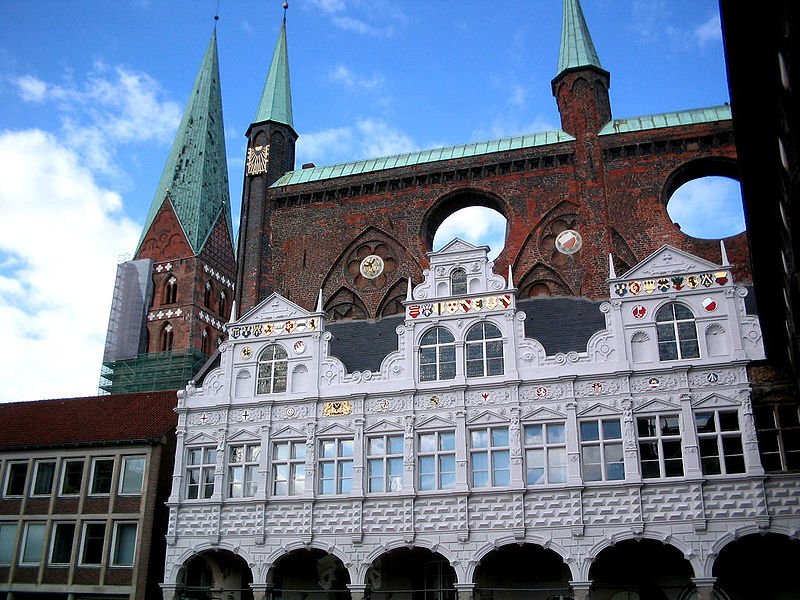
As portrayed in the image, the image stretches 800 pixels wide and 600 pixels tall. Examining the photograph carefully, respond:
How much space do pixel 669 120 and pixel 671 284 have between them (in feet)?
56.5

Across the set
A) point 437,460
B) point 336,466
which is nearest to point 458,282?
point 437,460

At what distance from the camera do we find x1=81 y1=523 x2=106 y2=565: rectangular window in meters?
28.2

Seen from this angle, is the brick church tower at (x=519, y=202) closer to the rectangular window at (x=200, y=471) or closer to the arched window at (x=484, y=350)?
the arched window at (x=484, y=350)

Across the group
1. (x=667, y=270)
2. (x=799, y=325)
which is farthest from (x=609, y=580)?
(x=799, y=325)

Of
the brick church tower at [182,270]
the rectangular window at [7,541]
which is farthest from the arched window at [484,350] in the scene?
the brick church tower at [182,270]

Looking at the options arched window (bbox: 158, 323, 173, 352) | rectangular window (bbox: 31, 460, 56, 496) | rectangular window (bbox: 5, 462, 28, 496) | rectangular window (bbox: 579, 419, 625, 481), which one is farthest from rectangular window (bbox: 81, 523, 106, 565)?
arched window (bbox: 158, 323, 173, 352)

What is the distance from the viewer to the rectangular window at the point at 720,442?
22.2 meters

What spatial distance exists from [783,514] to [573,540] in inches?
198

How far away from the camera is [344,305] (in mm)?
40875

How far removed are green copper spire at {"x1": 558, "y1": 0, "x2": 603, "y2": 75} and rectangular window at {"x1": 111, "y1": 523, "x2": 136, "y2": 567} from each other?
2785 cm

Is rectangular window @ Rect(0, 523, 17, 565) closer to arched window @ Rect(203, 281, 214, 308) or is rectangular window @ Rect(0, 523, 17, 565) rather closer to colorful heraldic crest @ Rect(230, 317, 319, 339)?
colorful heraldic crest @ Rect(230, 317, 319, 339)

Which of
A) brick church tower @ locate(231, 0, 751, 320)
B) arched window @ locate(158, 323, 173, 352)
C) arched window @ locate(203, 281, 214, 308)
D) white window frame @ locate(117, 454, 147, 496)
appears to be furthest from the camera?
arched window @ locate(203, 281, 214, 308)

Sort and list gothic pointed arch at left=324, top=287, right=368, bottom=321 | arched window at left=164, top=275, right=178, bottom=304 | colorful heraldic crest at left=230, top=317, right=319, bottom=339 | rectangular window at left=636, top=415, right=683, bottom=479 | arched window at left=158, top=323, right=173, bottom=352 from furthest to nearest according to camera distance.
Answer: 1. arched window at left=164, top=275, right=178, bottom=304
2. arched window at left=158, top=323, right=173, bottom=352
3. gothic pointed arch at left=324, top=287, right=368, bottom=321
4. colorful heraldic crest at left=230, top=317, right=319, bottom=339
5. rectangular window at left=636, top=415, right=683, bottom=479

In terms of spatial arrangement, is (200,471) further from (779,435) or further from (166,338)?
(166,338)
